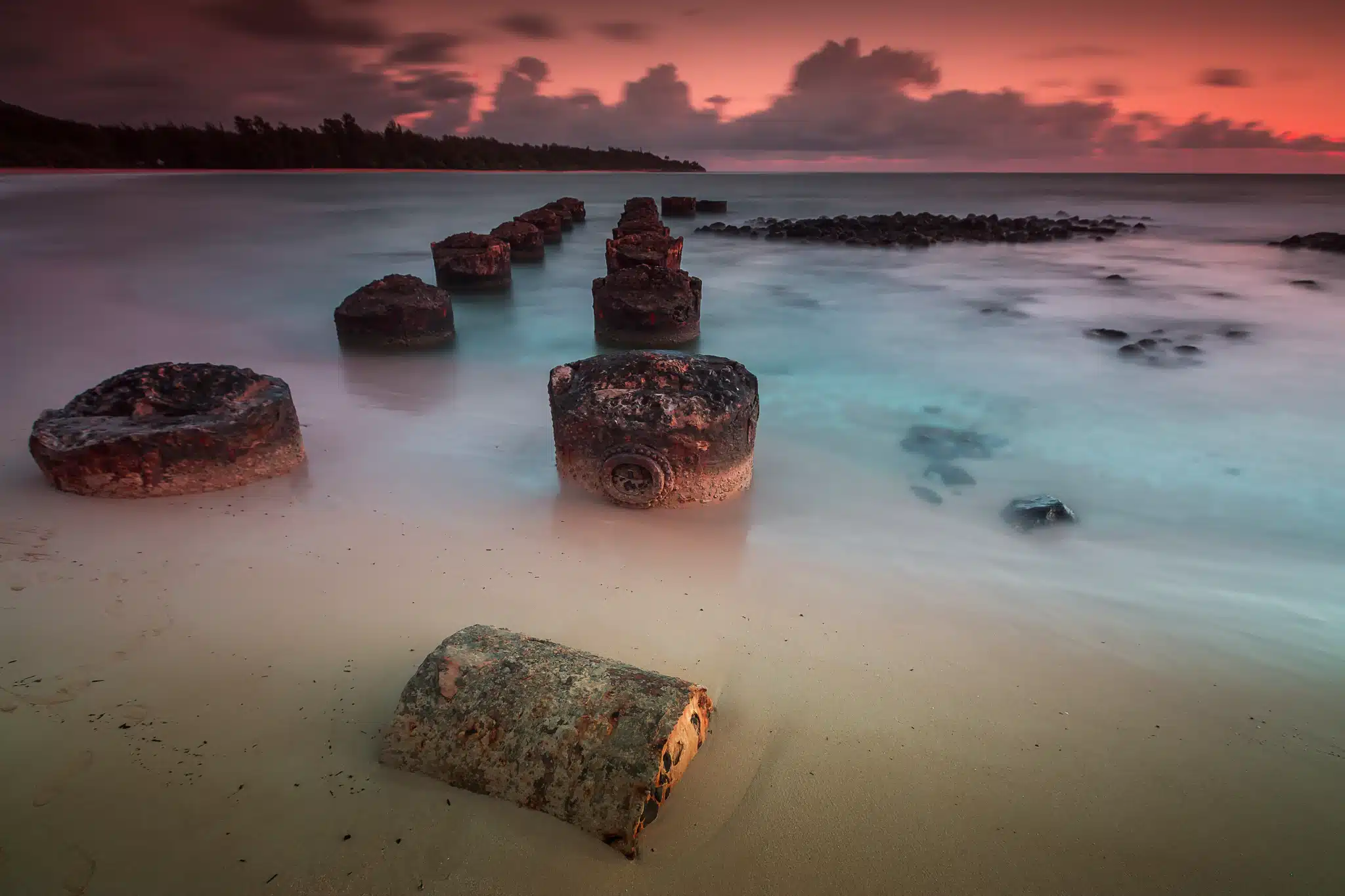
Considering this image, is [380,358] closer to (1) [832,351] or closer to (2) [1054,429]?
(1) [832,351]

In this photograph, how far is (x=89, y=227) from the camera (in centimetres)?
1784

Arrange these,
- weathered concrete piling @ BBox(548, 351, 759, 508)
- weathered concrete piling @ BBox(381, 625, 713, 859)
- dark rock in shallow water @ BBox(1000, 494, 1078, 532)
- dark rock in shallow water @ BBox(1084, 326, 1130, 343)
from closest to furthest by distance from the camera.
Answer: weathered concrete piling @ BBox(381, 625, 713, 859)
weathered concrete piling @ BBox(548, 351, 759, 508)
dark rock in shallow water @ BBox(1000, 494, 1078, 532)
dark rock in shallow water @ BBox(1084, 326, 1130, 343)

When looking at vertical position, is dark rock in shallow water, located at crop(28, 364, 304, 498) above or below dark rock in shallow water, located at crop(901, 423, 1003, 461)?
above

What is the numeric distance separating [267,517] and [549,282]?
32.0ft

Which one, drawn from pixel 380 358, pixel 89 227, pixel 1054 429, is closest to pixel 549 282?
pixel 380 358

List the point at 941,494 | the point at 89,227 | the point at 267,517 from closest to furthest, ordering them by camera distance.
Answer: the point at 267,517 < the point at 941,494 < the point at 89,227

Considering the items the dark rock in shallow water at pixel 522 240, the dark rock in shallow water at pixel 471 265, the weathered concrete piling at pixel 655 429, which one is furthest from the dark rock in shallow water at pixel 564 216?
the weathered concrete piling at pixel 655 429

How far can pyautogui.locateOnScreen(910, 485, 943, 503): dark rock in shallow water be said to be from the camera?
4422mm

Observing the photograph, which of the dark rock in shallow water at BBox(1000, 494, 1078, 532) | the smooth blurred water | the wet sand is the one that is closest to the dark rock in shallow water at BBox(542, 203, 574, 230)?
the smooth blurred water

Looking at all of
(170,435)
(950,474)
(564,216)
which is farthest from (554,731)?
(564,216)

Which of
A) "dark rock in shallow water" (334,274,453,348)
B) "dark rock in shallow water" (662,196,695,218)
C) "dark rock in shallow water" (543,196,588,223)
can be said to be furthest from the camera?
"dark rock in shallow water" (662,196,695,218)

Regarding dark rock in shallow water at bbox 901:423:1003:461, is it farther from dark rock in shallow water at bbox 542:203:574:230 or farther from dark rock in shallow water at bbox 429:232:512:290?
dark rock in shallow water at bbox 542:203:574:230

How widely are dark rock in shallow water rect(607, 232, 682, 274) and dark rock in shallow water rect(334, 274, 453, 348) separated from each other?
10.0 ft

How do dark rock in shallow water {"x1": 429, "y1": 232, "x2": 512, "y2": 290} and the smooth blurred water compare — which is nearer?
the smooth blurred water
